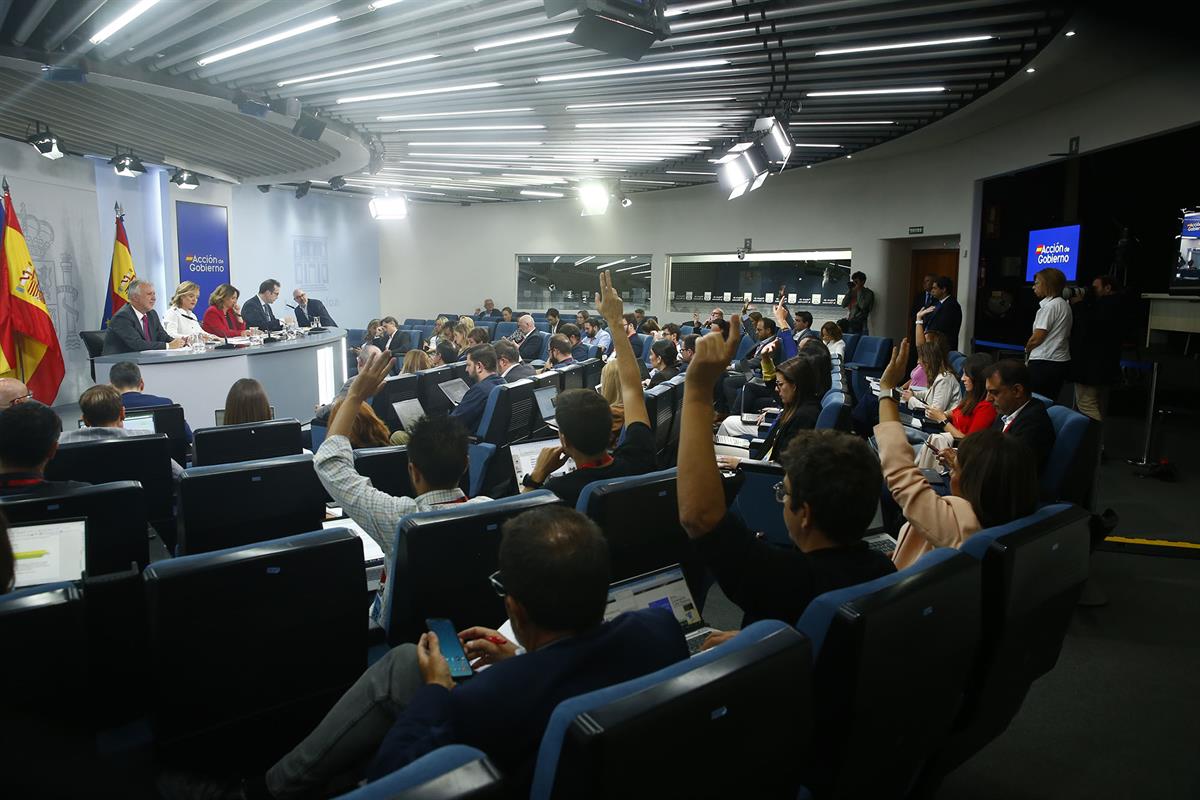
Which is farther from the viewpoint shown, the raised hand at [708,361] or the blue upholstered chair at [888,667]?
the raised hand at [708,361]

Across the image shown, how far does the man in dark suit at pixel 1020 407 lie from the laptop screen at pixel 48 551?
13.1ft

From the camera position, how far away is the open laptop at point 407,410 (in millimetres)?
5285

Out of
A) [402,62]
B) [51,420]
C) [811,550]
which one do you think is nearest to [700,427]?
[811,550]

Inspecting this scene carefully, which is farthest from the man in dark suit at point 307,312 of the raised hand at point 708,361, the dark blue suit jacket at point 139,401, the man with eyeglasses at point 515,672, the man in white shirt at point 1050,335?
the raised hand at point 708,361

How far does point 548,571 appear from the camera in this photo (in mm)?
1379

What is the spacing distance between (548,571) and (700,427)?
0.53 meters

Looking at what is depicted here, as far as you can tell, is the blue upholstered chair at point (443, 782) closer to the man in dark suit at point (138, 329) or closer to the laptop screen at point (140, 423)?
the laptop screen at point (140, 423)

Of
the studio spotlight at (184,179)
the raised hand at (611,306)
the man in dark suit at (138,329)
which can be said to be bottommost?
the man in dark suit at (138,329)

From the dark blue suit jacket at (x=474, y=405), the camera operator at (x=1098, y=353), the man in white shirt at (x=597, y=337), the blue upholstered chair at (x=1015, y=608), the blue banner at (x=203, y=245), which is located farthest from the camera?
the blue banner at (x=203, y=245)

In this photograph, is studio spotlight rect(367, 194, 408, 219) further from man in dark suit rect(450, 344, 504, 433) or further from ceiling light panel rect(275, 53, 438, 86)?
man in dark suit rect(450, 344, 504, 433)

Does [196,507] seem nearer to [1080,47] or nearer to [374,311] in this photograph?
[1080,47]

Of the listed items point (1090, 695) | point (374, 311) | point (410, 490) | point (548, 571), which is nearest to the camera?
point (548, 571)

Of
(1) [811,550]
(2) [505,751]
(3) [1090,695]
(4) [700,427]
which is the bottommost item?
(3) [1090,695]

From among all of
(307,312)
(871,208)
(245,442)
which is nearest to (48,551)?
(245,442)
